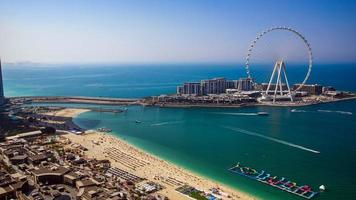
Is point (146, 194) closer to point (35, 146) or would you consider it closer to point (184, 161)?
point (184, 161)

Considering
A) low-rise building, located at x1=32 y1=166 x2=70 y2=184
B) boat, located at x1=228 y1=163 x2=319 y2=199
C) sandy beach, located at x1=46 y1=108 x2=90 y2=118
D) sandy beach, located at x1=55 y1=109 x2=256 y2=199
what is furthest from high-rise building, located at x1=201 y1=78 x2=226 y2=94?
low-rise building, located at x1=32 y1=166 x2=70 y2=184

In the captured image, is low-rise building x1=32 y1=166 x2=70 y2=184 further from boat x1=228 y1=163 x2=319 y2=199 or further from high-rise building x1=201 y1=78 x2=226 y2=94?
high-rise building x1=201 y1=78 x2=226 y2=94

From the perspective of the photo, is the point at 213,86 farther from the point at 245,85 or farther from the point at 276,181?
the point at 276,181

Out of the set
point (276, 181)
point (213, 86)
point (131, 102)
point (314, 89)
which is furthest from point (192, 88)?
point (276, 181)

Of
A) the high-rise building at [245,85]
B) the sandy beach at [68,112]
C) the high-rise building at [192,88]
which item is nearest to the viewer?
the sandy beach at [68,112]

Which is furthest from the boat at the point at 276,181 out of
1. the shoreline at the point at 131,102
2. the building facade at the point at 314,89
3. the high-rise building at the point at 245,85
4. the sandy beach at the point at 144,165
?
the building facade at the point at 314,89

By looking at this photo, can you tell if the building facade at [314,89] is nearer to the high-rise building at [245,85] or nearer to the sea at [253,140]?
the high-rise building at [245,85]

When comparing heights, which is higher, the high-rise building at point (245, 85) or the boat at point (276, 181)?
the high-rise building at point (245, 85)
